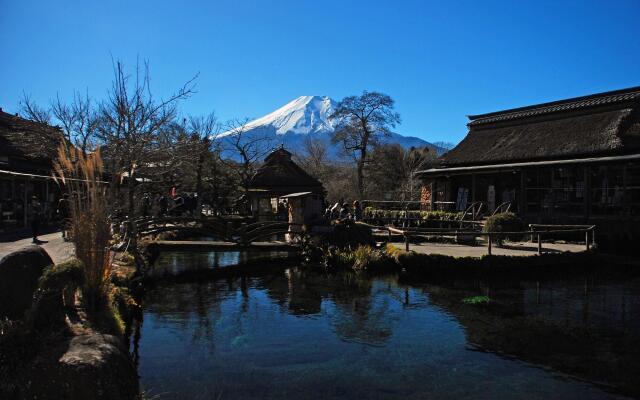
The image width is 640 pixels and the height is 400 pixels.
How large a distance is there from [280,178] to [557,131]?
1623 cm

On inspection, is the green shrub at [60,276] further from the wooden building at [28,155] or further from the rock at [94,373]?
the wooden building at [28,155]

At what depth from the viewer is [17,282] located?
5.08 m

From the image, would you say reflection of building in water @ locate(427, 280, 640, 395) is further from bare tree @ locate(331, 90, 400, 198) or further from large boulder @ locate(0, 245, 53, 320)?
bare tree @ locate(331, 90, 400, 198)

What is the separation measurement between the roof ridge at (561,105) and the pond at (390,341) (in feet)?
45.0

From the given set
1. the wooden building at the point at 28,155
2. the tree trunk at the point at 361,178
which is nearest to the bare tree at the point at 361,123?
the tree trunk at the point at 361,178

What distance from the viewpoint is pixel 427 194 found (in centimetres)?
2770

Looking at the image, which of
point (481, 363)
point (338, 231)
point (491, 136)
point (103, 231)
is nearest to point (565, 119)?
point (491, 136)

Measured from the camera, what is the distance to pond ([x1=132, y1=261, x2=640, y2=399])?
5.89 m

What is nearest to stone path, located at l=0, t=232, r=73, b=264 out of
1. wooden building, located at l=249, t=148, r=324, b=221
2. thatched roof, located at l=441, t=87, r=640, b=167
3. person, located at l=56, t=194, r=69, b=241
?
person, located at l=56, t=194, r=69, b=241

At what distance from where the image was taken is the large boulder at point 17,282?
4.98 meters

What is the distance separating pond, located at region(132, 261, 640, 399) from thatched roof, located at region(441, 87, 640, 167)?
10604mm

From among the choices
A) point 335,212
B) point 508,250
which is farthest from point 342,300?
point 335,212

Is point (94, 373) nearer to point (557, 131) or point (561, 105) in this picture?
point (557, 131)

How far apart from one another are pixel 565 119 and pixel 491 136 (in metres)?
4.00
